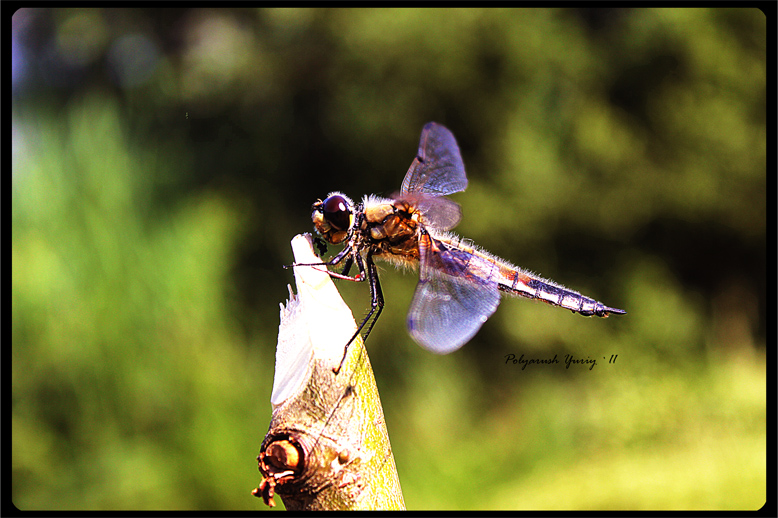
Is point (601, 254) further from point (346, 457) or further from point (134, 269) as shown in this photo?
point (346, 457)

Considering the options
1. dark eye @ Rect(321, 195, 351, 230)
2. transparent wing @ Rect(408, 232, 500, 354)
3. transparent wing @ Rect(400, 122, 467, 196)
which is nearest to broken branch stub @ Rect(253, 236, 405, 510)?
transparent wing @ Rect(408, 232, 500, 354)

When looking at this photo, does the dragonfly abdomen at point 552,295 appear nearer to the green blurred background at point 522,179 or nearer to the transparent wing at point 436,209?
the transparent wing at point 436,209

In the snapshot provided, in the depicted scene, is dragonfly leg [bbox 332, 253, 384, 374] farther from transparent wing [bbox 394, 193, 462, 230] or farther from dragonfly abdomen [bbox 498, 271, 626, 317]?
dragonfly abdomen [bbox 498, 271, 626, 317]

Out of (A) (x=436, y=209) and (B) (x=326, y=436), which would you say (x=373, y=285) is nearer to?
(A) (x=436, y=209)

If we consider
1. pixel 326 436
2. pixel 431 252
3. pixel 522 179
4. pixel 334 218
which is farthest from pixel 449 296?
pixel 522 179

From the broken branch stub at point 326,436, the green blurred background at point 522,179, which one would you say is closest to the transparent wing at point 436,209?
the broken branch stub at point 326,436

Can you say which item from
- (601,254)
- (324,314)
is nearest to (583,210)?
(601,254)
